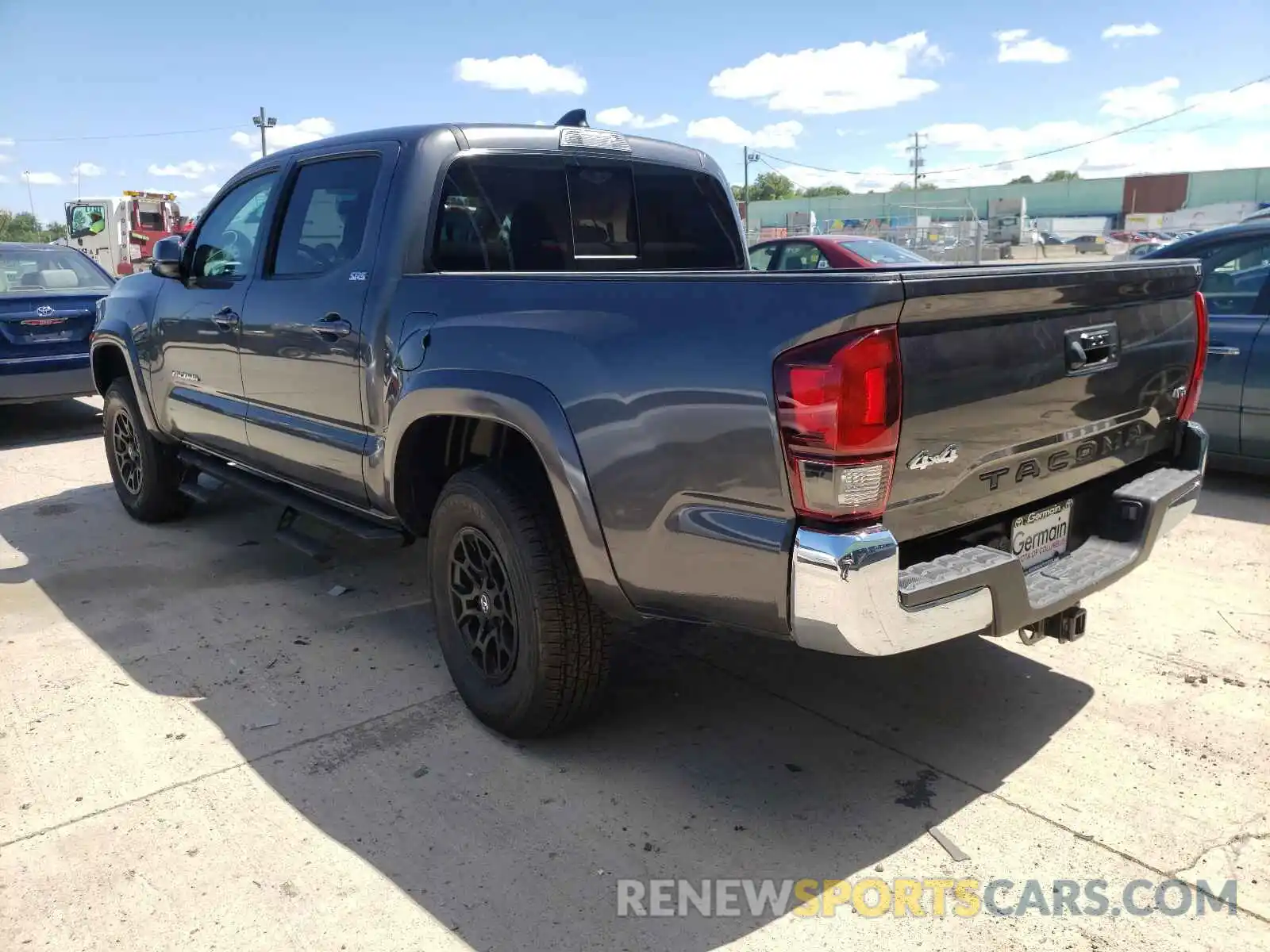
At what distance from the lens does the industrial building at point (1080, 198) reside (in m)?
58.8

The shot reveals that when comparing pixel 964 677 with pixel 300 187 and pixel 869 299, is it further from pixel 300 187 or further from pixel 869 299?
pixel 300 187

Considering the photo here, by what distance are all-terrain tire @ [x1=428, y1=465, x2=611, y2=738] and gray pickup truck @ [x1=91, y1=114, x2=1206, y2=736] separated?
11 mm

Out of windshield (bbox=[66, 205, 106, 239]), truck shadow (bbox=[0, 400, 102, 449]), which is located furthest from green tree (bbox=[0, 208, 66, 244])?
truck shadow (bbox=[0, 400, 102, 449])

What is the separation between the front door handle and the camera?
360 centimetres

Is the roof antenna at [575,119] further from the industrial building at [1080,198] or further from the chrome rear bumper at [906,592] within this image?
the industrial building at [1080,198]

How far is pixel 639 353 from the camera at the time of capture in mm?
2533

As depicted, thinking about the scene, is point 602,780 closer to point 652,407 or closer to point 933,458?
point 652,407

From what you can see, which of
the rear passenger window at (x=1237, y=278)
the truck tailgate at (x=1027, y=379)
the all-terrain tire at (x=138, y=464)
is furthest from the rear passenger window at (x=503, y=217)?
the rear passenger window at (x=1237, y=278)

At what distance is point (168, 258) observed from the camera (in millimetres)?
4953

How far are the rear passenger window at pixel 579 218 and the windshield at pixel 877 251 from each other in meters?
7.69

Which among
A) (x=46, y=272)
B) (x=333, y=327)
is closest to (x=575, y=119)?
(x=333, y=327)

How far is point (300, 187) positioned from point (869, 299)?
2.98 m

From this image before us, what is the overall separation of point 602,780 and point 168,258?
3.62m

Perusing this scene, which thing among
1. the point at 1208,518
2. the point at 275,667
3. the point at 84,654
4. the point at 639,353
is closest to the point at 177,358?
the point at 84,654
